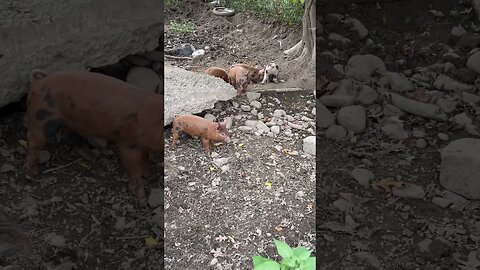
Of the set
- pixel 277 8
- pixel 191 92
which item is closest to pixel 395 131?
pixel 191 92

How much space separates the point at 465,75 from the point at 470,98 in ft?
0.53

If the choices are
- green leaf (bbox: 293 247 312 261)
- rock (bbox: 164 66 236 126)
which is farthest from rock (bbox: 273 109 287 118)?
green leaf (bbox: 293 247 312 261)

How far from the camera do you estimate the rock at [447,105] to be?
223 cm

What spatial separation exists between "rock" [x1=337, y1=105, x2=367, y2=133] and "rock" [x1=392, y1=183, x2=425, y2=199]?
0.33 metres

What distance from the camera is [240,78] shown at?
2.44 metres

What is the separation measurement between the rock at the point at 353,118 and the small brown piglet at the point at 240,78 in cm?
38

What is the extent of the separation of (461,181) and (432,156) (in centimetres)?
19

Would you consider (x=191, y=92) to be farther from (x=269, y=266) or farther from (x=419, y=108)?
(x=269, y=266)

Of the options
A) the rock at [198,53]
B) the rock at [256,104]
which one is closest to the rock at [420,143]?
the rock at [256,104]

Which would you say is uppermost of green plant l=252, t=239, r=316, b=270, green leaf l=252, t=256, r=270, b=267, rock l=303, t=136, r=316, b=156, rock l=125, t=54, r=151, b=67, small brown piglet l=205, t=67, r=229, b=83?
rock l=125, t=54, r=151, b=67

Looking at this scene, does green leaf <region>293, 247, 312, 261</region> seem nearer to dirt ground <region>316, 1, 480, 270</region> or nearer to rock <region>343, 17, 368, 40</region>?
dirt ground <region>316, 1, 480, 270</region>

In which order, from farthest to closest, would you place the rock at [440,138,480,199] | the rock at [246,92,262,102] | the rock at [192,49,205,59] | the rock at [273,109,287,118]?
the rock at [192,49,205,59] < the rock at [246,92,262,102] < the rock at [273,109,287,118] < the rock at [440,138,480,199]

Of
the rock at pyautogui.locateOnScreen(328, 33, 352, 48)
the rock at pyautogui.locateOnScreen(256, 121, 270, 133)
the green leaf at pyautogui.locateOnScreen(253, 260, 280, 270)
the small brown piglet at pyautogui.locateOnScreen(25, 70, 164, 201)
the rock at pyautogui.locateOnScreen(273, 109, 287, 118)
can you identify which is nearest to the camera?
the small brown piglet at pyautogui.locateOnScreen(25, 70, 164, 201)

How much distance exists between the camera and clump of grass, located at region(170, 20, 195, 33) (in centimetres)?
323
